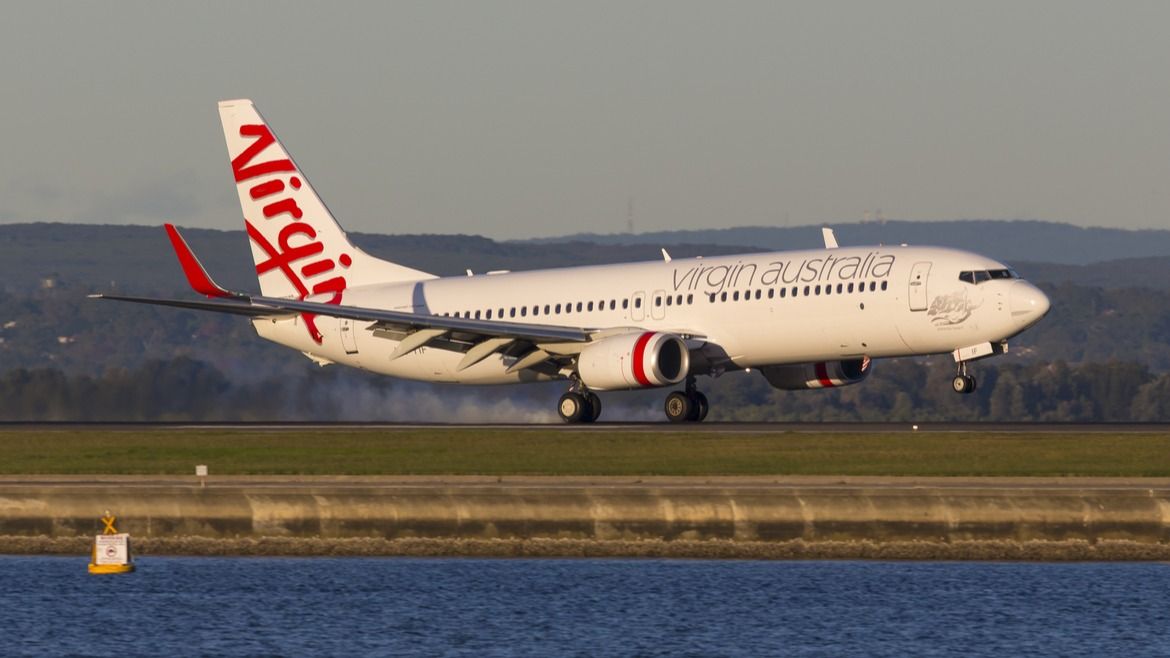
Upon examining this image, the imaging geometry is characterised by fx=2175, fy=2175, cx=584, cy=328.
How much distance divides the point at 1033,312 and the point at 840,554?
1922 cm

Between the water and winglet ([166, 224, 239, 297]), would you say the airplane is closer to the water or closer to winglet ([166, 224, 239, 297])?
winglet ([166, 224, 239, 297])

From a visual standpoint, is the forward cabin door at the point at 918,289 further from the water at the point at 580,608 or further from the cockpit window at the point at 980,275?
the water at the point at 580,608

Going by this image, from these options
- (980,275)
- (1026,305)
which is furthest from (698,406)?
(1026,305)

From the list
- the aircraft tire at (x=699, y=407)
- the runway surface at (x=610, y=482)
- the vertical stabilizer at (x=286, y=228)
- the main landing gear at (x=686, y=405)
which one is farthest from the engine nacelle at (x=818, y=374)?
the runway surface at (x=610, y=482)

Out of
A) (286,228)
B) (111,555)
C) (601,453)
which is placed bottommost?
(111,555)

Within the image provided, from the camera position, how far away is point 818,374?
61594 mm

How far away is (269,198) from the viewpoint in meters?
68.8

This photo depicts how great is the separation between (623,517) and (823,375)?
23362 mm

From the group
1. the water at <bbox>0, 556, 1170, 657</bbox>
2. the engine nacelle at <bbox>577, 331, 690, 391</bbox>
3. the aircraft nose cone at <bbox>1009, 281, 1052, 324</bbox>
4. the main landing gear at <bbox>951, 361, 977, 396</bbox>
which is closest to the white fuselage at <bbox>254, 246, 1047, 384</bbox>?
the aircraft nose cone at <bbox>1009, 281, 1052, 324</bbox>

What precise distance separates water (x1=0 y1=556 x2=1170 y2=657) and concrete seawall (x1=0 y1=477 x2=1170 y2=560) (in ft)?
1.21

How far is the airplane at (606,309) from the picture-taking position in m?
56.2

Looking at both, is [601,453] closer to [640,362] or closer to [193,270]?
[640,362]

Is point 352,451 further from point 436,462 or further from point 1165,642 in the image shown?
point 1165,642

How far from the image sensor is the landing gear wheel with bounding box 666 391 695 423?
202 feet
